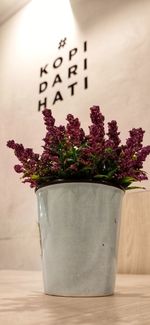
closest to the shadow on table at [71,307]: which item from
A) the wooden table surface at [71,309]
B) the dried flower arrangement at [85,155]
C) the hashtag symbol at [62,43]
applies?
the wooden table surface at [71,309]

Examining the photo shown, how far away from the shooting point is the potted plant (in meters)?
0.68

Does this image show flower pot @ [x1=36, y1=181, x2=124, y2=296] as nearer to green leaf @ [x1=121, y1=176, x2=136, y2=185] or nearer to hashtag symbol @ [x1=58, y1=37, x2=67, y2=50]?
green leaf @ [x1=121, y1=176, x2=136, y2=185]

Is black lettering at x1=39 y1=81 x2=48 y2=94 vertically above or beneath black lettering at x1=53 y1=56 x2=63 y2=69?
beneath

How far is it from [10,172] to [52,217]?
2.38 meters

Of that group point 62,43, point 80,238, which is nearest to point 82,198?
point 80,238

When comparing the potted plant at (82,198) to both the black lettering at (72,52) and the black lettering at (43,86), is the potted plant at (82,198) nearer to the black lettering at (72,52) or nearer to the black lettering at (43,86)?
the black lettering at (72,52)

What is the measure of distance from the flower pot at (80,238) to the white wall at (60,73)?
141cm

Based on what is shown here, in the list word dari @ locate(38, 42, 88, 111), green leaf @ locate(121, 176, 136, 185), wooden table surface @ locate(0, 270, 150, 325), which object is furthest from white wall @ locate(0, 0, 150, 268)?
wooden table surface @ locate(0, 270, 150, 325)

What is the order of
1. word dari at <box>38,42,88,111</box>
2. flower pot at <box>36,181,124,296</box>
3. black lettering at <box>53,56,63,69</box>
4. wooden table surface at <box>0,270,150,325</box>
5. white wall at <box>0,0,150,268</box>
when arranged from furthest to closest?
black lettering at <box>53,56,63,69</box>, word dari at <box>38,42,88,111</box>, white wall at <box>0,0,150,268</box>, flower pot at <box>36,181,124,296</box>, wooden table surface at <box>0,270,150,325</box>

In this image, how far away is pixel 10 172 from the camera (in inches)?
120

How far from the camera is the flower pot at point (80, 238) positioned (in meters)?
0.68

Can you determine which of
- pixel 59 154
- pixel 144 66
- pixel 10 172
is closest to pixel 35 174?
pixel 59 154

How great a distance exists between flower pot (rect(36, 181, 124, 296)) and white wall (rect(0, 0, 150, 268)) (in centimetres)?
141

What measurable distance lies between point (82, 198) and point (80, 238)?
7 centimetres
